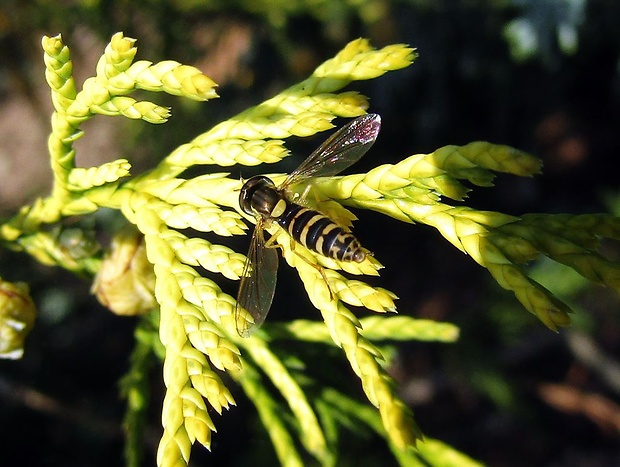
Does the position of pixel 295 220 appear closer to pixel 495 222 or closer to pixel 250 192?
pixel 250 192

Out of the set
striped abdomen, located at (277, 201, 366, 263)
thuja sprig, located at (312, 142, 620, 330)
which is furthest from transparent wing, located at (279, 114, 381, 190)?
thuja sprig, located at (312, 142, 620, 330)

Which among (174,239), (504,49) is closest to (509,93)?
(504,49)

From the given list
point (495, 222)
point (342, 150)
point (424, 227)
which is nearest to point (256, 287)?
point (342, 150)

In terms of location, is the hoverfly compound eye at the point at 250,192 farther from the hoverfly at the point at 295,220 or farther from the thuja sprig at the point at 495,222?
the thuja sprig at the point at 495,222

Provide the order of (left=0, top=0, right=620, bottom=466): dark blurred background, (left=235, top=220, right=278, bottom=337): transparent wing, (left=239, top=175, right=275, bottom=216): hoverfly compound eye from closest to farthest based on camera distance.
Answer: (left=235, top=220, right=278, bottom=337): transparent wing → (left=239, top=175, right=275, bottom=216): hoverfly compound eye → (left=0, top=0, right=620, bottom=466): dark blurred background

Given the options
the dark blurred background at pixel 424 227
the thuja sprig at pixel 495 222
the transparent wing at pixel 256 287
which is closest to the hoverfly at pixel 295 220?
the transparent wing at pixel 256 287

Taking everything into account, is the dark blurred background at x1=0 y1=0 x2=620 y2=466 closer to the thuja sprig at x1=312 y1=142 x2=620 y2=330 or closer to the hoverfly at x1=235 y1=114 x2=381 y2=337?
the hoverfly at x1=235 y1=114 x2=381 y2=337

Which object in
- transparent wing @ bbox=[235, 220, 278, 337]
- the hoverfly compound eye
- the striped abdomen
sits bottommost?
transparent wing @ bbox=[235, 220, 278, 337]
